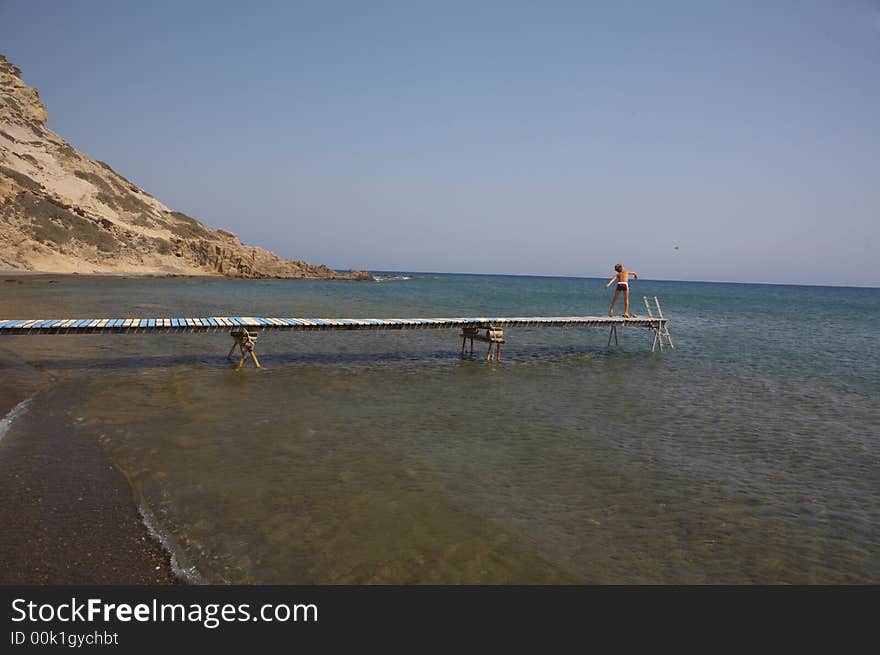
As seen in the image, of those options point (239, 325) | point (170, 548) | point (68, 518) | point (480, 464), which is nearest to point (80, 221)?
point (239, 325)

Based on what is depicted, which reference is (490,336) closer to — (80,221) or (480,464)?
(480,464)

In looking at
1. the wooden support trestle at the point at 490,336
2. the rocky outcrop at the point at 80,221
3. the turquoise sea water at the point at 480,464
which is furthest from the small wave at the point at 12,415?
the rocky outcrop at the point at 80,221

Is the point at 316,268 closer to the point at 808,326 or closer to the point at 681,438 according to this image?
the point at 808,326

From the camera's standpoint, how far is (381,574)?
18.3ft

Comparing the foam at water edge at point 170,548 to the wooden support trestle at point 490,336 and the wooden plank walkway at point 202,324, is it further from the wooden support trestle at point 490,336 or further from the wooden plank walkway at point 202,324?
the wooden support trestle at point 490,336

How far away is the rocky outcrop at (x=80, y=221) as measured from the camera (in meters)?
56.2

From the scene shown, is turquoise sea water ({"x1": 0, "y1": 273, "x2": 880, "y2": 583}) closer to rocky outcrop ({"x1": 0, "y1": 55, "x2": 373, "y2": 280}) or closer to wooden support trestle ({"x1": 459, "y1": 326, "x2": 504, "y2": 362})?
wooden support trestle ({"x1": 459, "y1": 326, "x2": 504, "y2": 362})

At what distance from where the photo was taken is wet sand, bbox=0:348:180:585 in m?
5.15

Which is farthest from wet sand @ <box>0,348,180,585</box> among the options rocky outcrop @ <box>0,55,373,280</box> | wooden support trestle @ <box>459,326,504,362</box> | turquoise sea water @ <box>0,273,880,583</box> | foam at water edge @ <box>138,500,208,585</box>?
rocky outcrop @ <box>0,55,373,280</box>

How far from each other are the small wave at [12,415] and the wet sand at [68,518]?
0.35 ft

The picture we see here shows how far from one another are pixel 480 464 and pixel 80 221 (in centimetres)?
6995

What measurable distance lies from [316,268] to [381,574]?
9777 centimetres

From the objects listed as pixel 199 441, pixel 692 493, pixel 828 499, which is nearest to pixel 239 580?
pixel 199 441

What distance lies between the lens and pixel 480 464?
898cm
